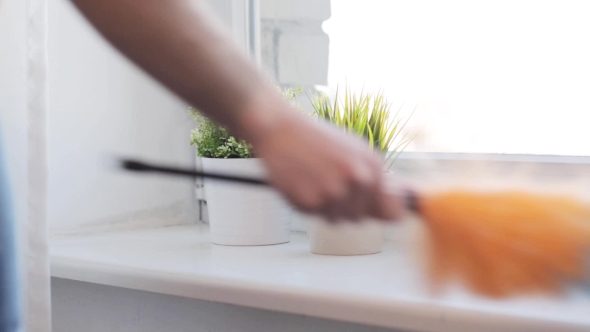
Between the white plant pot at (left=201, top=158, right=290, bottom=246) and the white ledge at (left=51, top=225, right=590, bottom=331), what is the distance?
24 mm

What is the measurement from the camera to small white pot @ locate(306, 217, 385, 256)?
1015 millimetres

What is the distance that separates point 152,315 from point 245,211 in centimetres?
19

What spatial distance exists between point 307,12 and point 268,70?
0.12m

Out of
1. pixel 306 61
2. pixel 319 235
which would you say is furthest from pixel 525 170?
pixel 306 61

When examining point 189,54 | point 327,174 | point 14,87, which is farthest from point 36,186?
point 327,174

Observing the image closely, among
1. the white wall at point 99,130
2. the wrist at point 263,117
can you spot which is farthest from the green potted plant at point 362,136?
the wrist at point 263,117

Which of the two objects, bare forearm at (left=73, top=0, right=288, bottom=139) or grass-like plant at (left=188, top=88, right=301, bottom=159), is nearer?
bare forearm at (left=73, top=0, right=288, bottom=139)

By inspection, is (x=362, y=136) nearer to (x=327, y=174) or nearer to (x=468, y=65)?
(x=468, y=65)

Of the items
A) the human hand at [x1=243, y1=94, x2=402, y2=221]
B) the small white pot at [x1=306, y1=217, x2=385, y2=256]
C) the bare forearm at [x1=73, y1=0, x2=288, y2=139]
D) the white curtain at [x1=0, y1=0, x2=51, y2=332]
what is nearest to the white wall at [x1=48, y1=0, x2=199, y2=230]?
the white curtain at [x1=0, y1=0, x2=51, y2=332]

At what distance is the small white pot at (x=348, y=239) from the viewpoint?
1.01 metres

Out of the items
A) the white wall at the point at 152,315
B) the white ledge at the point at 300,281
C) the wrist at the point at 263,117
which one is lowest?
the white wall at the point at 152,315

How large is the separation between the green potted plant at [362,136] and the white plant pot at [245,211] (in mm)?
86

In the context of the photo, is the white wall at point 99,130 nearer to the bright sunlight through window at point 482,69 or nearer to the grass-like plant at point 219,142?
the grass-like plant at point 219,142

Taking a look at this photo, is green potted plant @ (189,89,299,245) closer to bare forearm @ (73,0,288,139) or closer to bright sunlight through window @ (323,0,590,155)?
bright sunlight through window @ (323,0,590,155)
